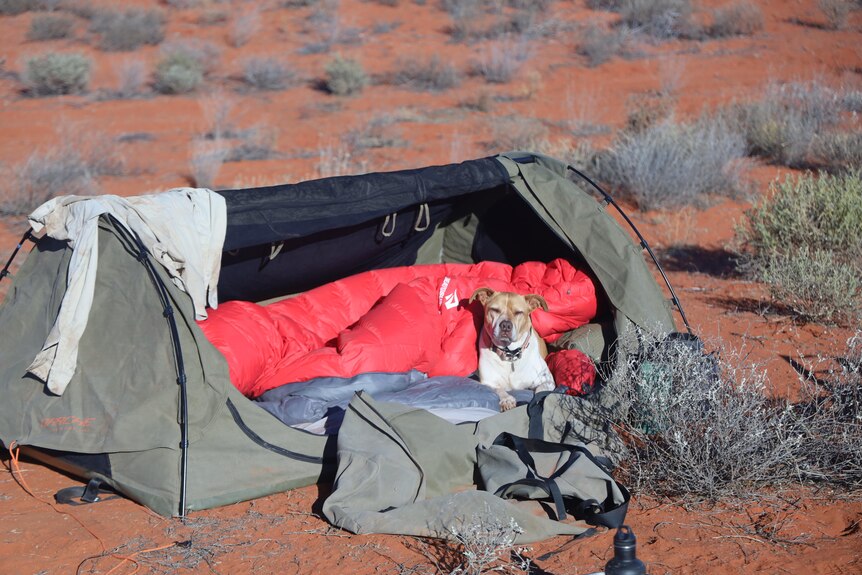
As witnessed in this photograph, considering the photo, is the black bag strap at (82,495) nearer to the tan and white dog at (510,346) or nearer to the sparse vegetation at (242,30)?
the tan and white dog at (510,346)

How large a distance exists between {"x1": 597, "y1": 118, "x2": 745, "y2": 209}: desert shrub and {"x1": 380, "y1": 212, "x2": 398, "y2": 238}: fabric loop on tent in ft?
17.8

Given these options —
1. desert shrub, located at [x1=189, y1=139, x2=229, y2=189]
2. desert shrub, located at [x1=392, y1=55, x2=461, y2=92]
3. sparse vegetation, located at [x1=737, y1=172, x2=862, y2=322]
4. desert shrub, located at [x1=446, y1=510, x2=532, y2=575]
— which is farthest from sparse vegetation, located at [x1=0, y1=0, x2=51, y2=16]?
desert shrub, located at [x1=446, y1=510, x2=532, y2=575]

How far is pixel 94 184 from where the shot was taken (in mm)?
11945

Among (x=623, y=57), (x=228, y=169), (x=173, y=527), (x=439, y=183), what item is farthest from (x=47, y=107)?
(x=173, y=527)

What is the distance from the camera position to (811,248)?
841cm

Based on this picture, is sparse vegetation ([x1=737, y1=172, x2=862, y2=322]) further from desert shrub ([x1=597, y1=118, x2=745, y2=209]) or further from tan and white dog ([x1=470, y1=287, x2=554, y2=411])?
tan and white dog ([x1=470, y1=287, x2=554, y2=411])

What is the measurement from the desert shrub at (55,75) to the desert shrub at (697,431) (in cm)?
1600

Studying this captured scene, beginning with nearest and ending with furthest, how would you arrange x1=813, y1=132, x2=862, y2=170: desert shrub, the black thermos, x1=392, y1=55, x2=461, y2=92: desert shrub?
1. the black thermos
2. x1=813, y1=132, x2=862, y2=170: desert shrub
3. x1=392, y1=55, x2=461, y2=92: desert shrub

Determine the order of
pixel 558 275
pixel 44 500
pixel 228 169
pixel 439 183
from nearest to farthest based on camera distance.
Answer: pixel 44 500 → pixel 439 183 → pixel 558 275 → pixel 228 169

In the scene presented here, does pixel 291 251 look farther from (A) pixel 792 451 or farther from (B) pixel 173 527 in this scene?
(A) pixel 792 451

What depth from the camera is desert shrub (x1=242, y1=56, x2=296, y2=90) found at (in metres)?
18.8

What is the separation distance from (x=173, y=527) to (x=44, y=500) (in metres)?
0.89

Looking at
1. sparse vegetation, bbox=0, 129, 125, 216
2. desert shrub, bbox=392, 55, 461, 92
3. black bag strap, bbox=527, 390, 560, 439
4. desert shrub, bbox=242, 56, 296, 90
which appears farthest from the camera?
desert shrub, bbox=242, 56, 296, 90

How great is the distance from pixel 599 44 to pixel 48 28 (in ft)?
44.0
